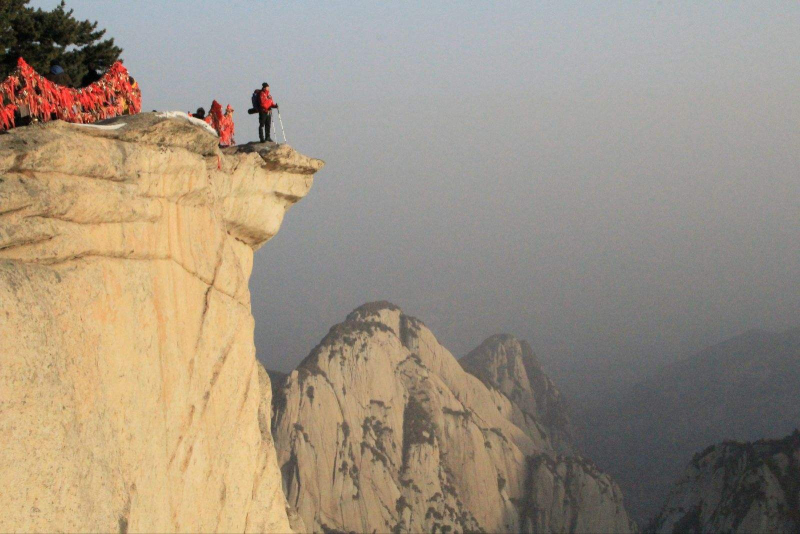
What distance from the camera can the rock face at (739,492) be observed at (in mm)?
66312

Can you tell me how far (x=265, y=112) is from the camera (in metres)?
28.3

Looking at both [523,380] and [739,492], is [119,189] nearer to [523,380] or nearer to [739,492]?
[739,492]

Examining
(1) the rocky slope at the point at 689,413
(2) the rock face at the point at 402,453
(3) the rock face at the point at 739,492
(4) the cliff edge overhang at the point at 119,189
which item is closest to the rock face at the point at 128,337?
(4) the cliff edge overhang at the point at 119,189

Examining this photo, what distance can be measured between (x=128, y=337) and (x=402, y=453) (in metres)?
72.1

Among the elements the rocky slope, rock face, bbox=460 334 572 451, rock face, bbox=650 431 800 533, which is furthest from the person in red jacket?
rock face, bbox=460 334 572 451

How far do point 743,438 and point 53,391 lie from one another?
414 feet

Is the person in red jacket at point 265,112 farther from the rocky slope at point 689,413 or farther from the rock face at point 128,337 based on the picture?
the rocky slope at point 689,413

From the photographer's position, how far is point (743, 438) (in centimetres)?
12812

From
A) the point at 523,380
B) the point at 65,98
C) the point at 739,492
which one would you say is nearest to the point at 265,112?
the point at 65,98

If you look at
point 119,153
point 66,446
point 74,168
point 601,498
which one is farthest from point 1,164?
point 601,498

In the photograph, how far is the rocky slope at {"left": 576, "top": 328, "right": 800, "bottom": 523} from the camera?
12488 centimetres

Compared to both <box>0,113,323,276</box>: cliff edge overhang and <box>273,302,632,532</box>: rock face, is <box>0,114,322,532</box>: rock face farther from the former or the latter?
<box>273,302,632,532</box>: rock face

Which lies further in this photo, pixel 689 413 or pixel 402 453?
pixel 689 413

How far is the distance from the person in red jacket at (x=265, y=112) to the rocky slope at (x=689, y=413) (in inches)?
3555
